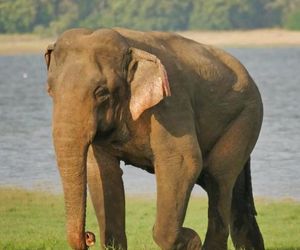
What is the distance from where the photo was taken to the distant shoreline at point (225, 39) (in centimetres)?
9112

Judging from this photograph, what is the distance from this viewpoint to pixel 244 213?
11.7 metres

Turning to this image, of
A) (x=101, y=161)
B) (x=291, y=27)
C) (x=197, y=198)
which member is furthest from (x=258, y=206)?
(x=291, y=27)

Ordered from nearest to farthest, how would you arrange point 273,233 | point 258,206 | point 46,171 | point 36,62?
point 273,233
point 258,206
point 46,171
point 36,62

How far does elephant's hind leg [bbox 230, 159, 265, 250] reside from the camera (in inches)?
459

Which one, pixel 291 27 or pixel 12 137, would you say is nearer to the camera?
pixel 12 137

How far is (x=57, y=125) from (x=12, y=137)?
19.8 m

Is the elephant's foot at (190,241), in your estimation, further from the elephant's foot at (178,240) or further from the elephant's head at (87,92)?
the elephant's head at (87,92)

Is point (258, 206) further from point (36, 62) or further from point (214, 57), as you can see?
point (36, 62)

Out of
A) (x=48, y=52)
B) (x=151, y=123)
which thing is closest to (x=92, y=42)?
(x=48, y=52)

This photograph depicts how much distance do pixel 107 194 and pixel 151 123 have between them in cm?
73

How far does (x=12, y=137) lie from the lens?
1148 inches

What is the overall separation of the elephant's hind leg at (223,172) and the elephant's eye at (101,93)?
1.61 m

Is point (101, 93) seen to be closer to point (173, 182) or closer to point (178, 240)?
point (173, 182)

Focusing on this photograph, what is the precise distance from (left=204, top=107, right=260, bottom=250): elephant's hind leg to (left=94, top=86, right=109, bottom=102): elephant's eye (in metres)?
1.61
